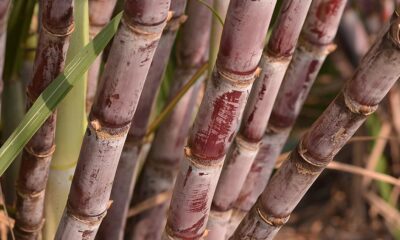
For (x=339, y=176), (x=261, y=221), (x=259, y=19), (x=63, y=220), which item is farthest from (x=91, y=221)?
(x=339, y=176)

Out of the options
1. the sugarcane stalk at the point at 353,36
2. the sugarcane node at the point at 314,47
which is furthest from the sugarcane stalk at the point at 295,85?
the sugarcane stalk at the point at 353,36

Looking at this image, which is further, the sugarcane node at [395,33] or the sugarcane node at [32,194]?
the sugarcane node at [32,194]

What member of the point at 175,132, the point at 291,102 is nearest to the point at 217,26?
the point at 291,102

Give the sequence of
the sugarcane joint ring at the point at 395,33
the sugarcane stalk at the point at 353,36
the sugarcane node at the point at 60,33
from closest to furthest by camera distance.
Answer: the sugarcane joint ring at the point at 395,33 → the sugarcane node at the point at 60,33 → the sugarcane stalk at the point at 353,36

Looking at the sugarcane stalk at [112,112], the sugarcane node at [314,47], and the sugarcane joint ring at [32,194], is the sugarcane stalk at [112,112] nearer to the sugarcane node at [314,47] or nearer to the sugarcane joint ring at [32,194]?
the sugarcane joint ring at [32,194]

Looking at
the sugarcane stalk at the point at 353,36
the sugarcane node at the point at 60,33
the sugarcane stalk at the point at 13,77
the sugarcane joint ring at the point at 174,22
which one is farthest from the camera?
the sugarcane stalk at the point at 353,36

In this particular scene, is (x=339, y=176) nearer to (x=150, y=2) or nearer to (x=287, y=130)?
(x=287, y=130)
